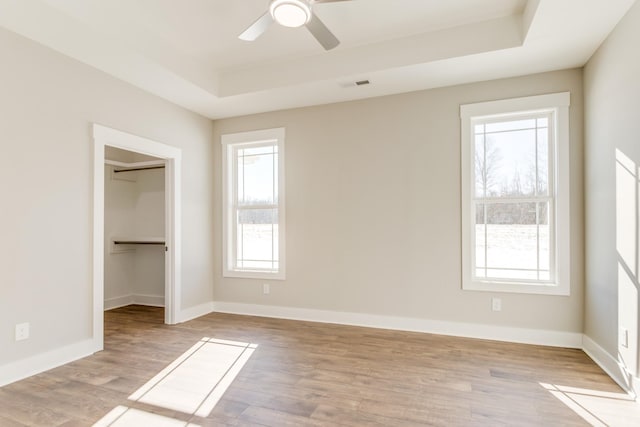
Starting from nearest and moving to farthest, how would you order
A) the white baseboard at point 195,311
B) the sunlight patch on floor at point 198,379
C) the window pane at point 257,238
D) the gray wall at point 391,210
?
the sunlight patch on floor at point 198,379 < the gray wall at point 391,210 < the white baseboard at point 195,311 < the window pane at point 257,238

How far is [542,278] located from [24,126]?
4.99 m

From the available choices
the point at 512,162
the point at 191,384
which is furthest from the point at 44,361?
the point at 512,162

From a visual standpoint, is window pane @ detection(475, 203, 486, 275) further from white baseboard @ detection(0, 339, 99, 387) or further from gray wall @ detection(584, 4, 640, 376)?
white baseboard @ detection(0, 339, 99, 387)

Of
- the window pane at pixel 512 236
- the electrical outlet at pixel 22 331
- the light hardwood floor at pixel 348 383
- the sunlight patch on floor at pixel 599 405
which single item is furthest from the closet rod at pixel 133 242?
the sunlight patch on floor at pixel 599 405

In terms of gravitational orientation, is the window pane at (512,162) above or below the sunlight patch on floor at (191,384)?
above

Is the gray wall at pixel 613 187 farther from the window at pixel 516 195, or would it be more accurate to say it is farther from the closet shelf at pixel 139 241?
the closet shelf at pixel 139 241

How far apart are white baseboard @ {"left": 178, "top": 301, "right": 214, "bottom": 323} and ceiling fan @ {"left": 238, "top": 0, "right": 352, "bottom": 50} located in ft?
11.4

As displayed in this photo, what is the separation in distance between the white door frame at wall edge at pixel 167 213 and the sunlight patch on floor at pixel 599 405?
3953 mm

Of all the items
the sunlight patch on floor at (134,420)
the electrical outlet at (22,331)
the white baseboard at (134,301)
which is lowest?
the white baseboard at (134,301)

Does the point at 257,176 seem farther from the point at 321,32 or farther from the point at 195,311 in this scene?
the point at 321,32

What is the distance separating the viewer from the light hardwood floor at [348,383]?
7.57 ft

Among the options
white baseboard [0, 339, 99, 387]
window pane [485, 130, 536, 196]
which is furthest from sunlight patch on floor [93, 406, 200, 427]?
window pane [485, 130, 536, 196]

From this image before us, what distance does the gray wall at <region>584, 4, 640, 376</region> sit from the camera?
2598 mm

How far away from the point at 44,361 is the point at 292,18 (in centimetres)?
340
